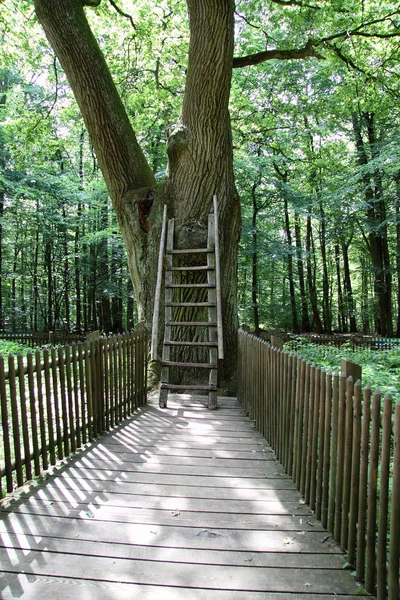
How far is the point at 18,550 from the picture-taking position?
2.53m

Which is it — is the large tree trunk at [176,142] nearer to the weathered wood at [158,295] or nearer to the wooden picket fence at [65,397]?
the weathered wood at [158,295]

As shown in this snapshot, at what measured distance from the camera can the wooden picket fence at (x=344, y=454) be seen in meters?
2.13

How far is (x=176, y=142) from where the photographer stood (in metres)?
6.90

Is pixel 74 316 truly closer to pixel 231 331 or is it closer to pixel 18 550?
pixel 231 331

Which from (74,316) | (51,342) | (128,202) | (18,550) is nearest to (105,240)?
(51,342)

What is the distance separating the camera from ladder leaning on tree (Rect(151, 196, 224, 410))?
19.0 ft

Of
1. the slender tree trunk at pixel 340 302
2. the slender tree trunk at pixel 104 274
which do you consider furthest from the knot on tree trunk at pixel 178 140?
the slender tree trunk at pixel 340 302

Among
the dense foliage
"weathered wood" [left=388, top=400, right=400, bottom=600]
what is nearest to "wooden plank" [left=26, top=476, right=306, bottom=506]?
"weathered wood" [left=388, top=400, right=400, bottom=600]

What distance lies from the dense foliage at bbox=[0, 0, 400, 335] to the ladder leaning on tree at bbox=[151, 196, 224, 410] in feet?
19.6

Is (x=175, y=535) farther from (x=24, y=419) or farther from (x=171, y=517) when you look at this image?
(x=24, y=419)

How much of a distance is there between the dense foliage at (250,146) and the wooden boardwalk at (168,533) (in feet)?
30.5

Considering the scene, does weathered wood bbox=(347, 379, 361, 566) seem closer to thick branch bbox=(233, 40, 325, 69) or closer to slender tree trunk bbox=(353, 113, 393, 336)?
thick branch bbox=(233, 40, 325, 69)

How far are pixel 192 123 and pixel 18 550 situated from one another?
6.52m

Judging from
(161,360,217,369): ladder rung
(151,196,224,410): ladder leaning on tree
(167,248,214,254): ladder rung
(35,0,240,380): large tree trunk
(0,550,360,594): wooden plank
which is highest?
(35,0,240,380): large tree trunk
